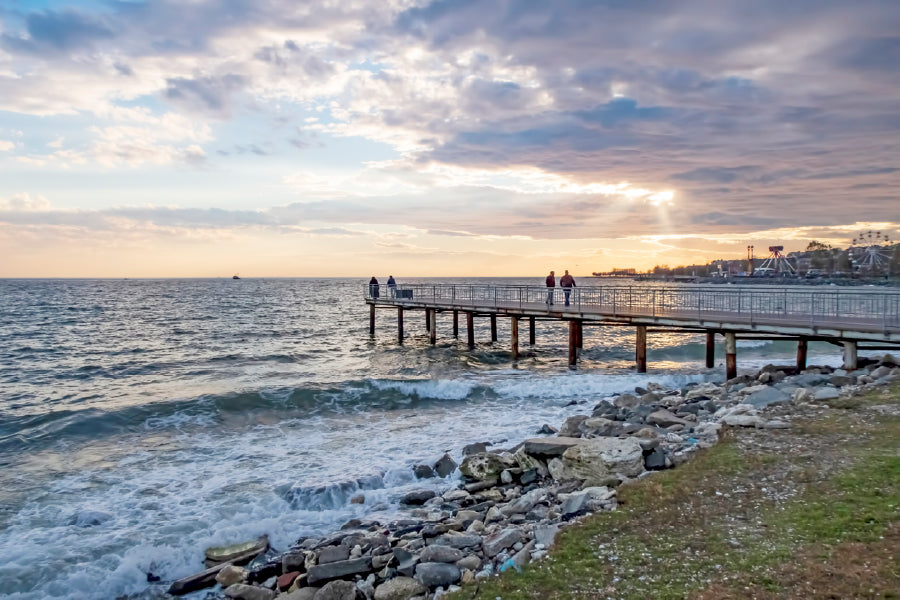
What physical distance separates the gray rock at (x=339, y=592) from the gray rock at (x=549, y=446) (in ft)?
16.2

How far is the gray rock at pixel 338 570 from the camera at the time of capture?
759 cm

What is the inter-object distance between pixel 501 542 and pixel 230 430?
12419mm

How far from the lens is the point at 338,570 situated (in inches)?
302

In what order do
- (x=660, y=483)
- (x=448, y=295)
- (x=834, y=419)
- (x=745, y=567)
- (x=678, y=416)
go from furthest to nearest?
(x=448, y=295), (x=678, y=416), (x=834, y=419), (x=660, y=483), (x=745, y=567)

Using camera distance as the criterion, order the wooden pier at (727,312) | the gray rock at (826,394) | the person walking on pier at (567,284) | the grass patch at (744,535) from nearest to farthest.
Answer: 1. the grass patch at (744,535)
2. the gray rock at (826,394)
3. the wooden pier at (727,312)
4. the person walking on pier at (567,284)

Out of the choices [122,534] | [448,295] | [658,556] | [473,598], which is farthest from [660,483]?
[448,295]

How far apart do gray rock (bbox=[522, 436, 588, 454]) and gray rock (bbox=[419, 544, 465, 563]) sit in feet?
12.6

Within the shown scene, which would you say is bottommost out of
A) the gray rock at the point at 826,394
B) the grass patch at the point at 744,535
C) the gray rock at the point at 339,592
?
the gray rock at the point at 339,592

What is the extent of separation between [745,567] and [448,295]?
36.4 meters

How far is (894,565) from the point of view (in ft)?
17.9

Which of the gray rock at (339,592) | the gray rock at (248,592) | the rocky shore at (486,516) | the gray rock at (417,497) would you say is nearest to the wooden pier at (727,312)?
the rocky shore at (486,516)

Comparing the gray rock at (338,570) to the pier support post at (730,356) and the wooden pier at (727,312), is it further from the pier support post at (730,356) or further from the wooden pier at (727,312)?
the pier support post at (730,356)

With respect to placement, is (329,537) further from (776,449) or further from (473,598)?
(776,449)

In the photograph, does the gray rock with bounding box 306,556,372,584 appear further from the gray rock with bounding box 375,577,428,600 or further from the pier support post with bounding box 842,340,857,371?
the pier support post with bounding box 842,340,857,371
